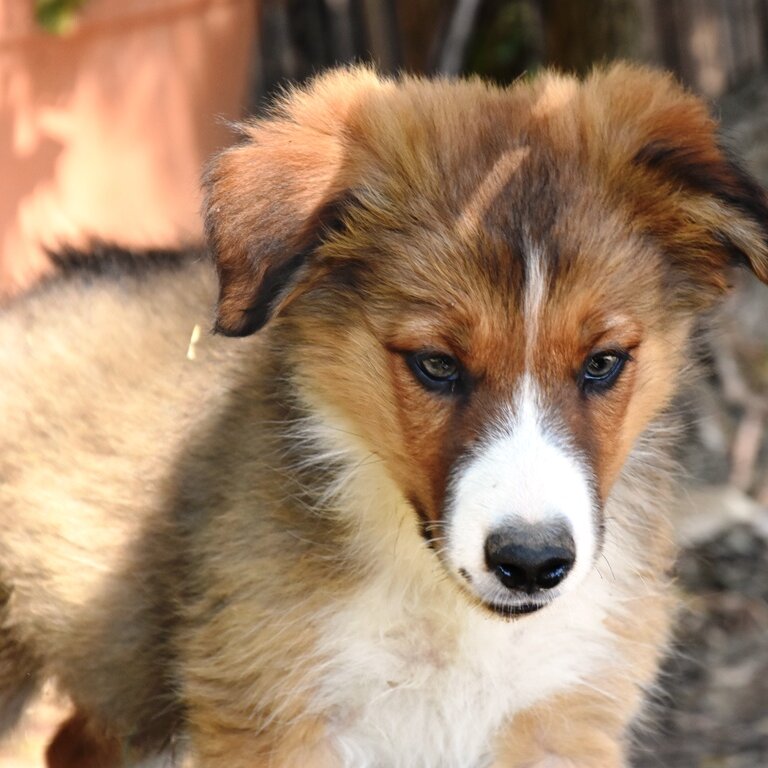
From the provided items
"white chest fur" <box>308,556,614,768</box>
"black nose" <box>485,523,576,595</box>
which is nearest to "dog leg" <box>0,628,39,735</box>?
"white chest fur" <box>308,556,614,768</box>

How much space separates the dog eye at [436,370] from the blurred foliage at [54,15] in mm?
3433

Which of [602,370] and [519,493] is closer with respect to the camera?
[519,493]

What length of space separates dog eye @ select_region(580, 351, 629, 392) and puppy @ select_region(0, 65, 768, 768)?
11 mm

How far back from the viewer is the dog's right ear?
3.03 metres

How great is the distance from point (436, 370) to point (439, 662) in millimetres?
809

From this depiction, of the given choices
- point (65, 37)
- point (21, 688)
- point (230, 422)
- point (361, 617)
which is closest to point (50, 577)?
point (21, 688)

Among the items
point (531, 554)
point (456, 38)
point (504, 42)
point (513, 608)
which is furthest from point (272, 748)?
point (504, 42)

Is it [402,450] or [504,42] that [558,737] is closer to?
[402,450]

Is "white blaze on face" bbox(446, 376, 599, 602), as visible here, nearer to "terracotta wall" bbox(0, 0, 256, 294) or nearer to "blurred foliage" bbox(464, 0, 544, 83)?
"terracotta wall" bbox(0, 0, 256, 294)

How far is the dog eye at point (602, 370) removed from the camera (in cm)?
314

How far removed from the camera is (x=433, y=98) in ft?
11.3

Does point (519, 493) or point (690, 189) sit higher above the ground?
point (690, 189)

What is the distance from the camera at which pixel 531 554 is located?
2.86 meters

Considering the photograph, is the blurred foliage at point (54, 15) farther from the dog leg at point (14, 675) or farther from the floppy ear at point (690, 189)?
the floppy ear at point (690, 189)
